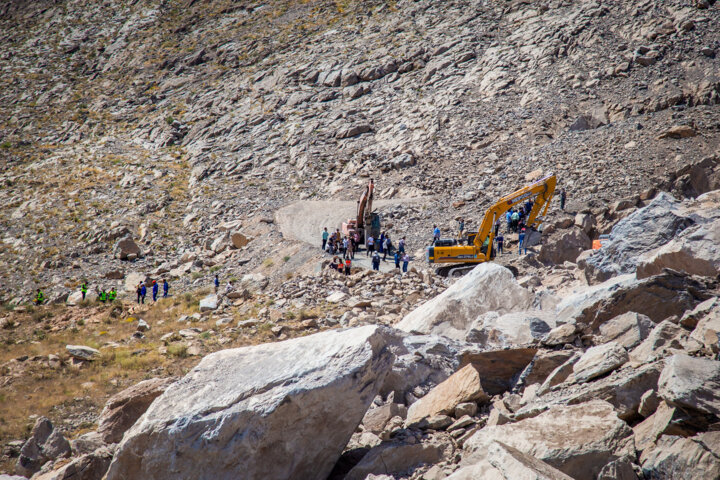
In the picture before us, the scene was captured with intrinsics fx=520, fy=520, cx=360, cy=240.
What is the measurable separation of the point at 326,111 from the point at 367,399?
1716 inches

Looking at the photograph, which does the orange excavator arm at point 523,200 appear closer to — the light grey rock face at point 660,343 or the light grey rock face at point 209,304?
the light grey rock face at point 209,304

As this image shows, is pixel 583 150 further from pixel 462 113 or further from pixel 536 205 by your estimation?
pixel 462 113

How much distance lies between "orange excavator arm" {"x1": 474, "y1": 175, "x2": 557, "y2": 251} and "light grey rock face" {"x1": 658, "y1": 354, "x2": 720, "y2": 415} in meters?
17.3

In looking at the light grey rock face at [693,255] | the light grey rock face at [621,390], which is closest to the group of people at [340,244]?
the light grey rock face at [693,255]

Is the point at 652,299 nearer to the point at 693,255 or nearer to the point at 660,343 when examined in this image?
the point at 660,343

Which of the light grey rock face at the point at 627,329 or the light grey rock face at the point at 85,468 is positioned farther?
the light grey rock face at the point at 85,468

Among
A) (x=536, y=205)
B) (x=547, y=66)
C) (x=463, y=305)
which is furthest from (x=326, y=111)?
(x=463, y=305)

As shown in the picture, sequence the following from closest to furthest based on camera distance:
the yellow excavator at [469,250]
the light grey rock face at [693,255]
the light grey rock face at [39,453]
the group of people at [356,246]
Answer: the light grey rock face at [693,255] < the light grey rock face at [39,453] < the yellow excavator at [469,250] < the group of people at [356,246]

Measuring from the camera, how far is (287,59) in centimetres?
5588

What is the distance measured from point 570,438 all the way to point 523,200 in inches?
797

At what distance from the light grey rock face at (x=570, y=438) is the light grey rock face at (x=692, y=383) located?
0.55 m

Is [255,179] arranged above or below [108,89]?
below

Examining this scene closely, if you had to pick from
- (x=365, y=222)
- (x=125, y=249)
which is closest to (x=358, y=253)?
(x=365, y=222)

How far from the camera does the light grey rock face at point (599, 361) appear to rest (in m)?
5.88
